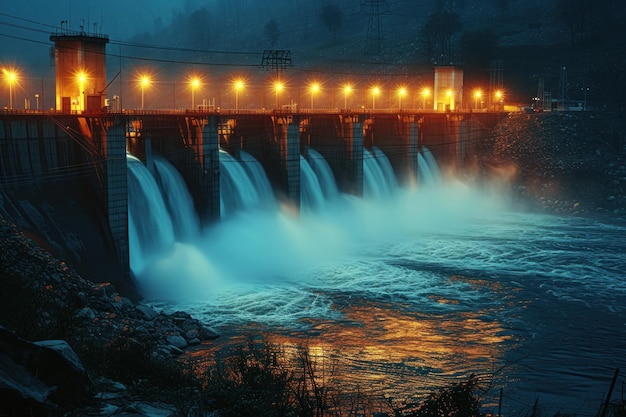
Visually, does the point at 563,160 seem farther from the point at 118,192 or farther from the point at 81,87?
the point at 118,192

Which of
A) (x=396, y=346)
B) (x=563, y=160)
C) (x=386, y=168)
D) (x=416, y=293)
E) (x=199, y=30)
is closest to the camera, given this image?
(x=396, y=346)

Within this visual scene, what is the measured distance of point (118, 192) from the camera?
98.8 ft

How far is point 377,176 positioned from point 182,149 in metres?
19.9

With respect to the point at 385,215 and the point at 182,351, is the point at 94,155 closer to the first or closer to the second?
the point at 182,351

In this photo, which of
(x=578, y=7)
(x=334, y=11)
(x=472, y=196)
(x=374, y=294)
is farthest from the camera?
(x=334, y=11)

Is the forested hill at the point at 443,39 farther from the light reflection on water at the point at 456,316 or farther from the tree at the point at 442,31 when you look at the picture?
the light reflection on water at the point at 456,316

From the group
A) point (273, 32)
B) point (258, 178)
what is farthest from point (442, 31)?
point (258, 178)

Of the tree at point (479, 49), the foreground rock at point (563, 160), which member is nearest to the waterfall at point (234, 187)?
the foreground rock at point (563, 160)

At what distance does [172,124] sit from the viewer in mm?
37188

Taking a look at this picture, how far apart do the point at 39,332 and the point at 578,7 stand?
103 m

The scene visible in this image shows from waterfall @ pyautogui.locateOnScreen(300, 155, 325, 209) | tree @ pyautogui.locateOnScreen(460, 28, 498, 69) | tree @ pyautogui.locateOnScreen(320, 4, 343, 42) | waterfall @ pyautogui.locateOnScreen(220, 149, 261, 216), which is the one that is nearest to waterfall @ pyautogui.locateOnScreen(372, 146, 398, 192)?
waterfall @ pyautogui.locateOnScreen(300, 155, 325, 209)

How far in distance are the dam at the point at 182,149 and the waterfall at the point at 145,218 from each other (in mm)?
1320

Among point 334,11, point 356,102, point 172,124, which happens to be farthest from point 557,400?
point 334,11

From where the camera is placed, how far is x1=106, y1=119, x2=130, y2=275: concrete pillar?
1176 inches
